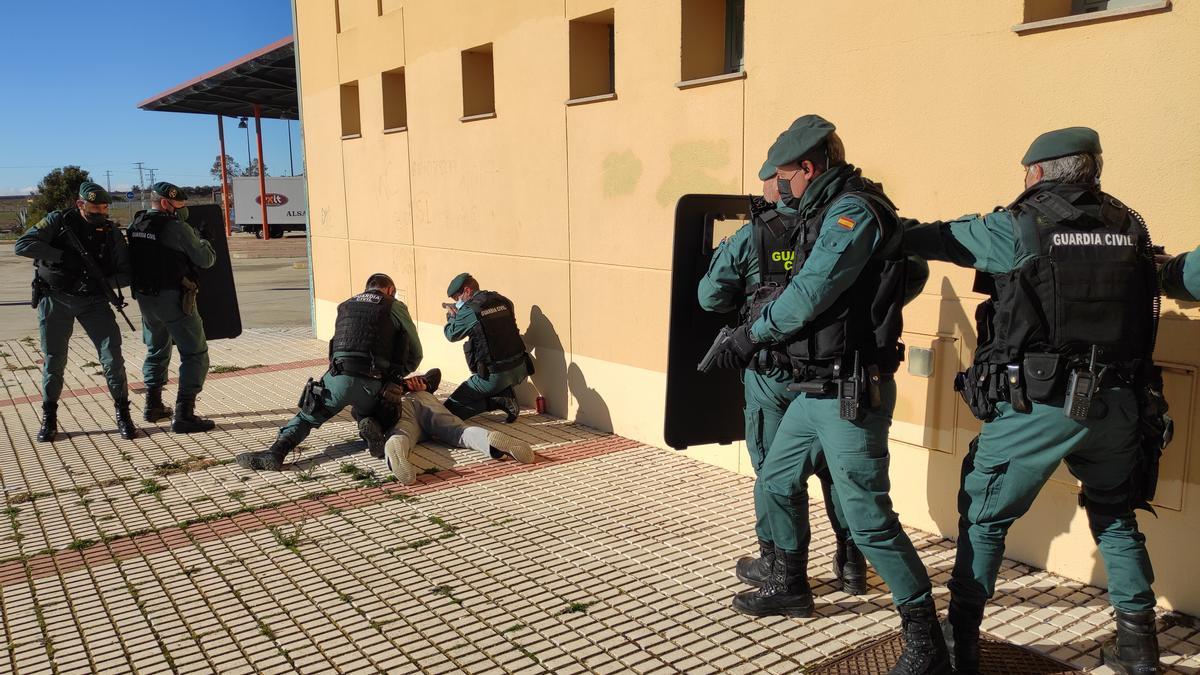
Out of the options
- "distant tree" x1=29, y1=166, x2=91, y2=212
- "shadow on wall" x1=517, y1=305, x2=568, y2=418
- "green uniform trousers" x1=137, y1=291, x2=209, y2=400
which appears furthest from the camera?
"distant tree" x1=29, y1=166, x2=91, y2=212

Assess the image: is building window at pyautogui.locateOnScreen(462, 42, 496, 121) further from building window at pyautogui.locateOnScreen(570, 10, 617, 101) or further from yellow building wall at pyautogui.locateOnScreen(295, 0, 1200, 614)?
building window at pyautogui.locateOnScreen(570, 10, 617, 101)

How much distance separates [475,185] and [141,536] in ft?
13.6

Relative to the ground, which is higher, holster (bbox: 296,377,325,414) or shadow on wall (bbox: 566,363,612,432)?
holster (bbox: 296,377,325,414)

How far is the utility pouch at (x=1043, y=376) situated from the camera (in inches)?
112

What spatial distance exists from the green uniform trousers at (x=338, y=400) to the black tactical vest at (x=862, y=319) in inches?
141

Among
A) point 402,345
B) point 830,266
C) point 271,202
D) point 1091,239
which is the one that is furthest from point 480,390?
point 271,202

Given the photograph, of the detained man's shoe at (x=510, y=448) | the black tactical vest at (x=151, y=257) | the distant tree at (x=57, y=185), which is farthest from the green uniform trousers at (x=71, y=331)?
the distant tree at (x=57, y=185)

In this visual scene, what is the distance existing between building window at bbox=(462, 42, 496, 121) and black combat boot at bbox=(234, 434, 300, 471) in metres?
3.28

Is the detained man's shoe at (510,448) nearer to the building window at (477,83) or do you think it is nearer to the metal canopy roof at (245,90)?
the building window at (477,83)

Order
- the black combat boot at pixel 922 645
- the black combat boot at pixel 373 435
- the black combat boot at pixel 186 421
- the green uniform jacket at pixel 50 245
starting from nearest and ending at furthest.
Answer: the black combat boot at pixel 922 645 < the black combat boot at pixel 373 435 < the green uniform jacket at pixel 50 245 < the black combat boot at pixel 186 421

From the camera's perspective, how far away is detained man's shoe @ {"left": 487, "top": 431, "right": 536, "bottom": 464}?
232 inches

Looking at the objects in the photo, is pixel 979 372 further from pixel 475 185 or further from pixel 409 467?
pixel 475 185

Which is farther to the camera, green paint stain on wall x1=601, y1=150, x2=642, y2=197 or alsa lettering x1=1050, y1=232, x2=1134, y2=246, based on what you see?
green paint stain on wall x1=601, y1=150, x2=642, y2=197

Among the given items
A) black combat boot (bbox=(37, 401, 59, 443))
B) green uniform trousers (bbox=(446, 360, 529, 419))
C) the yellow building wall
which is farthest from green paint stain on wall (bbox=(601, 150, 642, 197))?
black combat boot (bbox=(37, 401, 59, 443))
